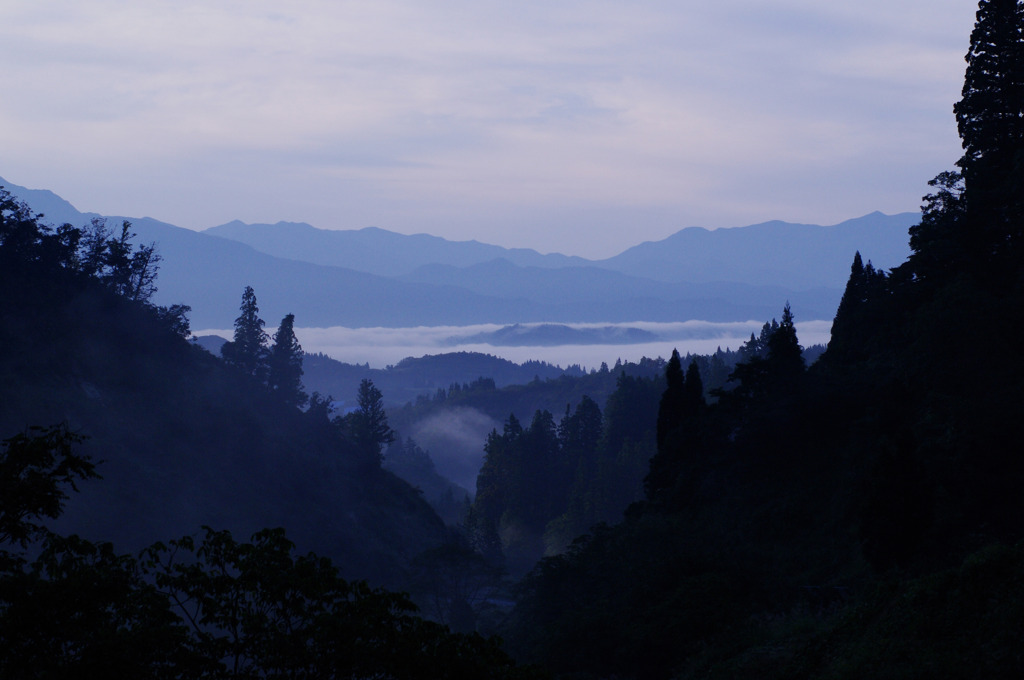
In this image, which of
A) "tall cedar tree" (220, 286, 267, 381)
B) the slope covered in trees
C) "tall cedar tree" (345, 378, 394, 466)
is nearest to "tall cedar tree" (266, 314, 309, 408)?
the slope covered in trees

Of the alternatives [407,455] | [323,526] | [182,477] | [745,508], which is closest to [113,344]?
[182,477]

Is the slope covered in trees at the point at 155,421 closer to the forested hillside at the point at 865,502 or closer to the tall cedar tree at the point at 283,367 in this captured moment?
the tall cedar tree at the point at 283,367

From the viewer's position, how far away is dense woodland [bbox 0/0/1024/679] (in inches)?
607

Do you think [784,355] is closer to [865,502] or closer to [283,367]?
[865,502]

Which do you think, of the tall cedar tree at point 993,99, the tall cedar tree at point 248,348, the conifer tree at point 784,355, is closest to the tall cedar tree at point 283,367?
the tall cedar tree at point 248,348

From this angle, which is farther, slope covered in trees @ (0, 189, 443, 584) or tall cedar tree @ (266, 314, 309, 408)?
tall cedar tree @ (266, 314, 309, 408)

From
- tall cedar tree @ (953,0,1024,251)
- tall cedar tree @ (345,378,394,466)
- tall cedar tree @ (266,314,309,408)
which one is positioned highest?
tall cedar tree @ (953,0,1024,251)

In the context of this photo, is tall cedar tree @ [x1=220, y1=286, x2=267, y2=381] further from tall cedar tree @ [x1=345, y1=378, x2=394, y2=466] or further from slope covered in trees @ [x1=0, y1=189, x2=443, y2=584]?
tall cedar tree @ [x1=345, y1=378, x2=394, y2=466]

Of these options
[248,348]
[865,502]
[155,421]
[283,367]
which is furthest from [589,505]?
[865,502]

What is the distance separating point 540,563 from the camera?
48.4 m

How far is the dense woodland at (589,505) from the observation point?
607 inches

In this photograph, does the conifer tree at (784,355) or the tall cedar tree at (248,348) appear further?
the tall cedar tree at (248,348)

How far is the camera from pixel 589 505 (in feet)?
330

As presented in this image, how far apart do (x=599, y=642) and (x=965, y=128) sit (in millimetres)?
31065
